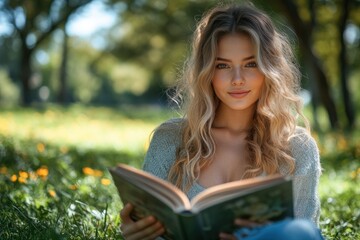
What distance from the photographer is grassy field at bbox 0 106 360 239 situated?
3499 mm

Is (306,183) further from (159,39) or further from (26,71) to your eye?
(159,39)

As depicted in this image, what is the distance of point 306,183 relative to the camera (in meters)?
3.04

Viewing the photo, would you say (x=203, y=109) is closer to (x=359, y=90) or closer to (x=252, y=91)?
(x=252, y=91)

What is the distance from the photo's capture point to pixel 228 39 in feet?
10.0

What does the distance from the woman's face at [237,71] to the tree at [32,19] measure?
19.5 metres

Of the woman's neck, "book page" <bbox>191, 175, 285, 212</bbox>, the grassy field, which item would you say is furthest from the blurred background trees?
"book page" <bbox>191, 175, 285, 212</bbox>

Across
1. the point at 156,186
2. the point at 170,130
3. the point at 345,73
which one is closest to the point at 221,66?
the point at 170,130

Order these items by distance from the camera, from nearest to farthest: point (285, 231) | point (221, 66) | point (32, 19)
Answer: point (285, 231) < point (221, 66) < point (32, 19)

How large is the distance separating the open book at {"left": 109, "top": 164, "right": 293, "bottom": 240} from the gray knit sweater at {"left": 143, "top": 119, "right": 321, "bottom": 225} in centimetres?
63

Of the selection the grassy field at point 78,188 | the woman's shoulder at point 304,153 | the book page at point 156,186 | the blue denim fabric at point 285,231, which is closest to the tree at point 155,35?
the grassy field at point 78,188

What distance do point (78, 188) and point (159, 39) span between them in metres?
27.6

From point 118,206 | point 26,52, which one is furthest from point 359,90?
point 118,206

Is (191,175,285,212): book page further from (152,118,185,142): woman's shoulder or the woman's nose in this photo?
(152,118,185,142): woman's shoulder

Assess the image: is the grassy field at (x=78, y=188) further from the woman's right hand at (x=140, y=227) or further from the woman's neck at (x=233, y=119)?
the woman's neck at (x=233, y=119)
